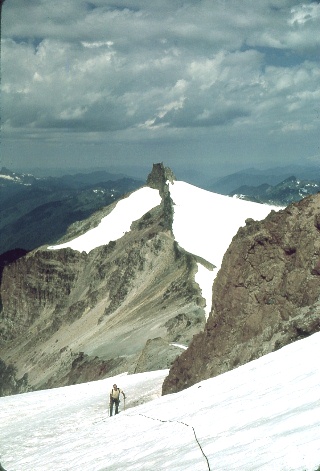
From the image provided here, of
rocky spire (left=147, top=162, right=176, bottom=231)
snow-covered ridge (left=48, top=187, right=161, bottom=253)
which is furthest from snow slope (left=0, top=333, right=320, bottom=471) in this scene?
snow-covered ridge (left=48, top=187, right=161, bottom=253)

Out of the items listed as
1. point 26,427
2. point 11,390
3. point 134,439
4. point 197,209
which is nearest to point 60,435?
point 26,427

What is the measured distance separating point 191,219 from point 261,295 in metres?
66.2

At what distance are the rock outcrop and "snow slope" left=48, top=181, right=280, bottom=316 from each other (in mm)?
2309

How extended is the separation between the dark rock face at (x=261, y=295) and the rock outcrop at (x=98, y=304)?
10.4 meters

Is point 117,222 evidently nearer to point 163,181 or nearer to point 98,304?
point 163,181

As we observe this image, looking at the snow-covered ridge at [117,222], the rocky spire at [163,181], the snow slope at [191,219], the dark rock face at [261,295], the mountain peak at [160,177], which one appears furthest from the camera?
the mountain peak at [160,177]

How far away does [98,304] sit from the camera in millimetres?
83812

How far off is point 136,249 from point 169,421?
7042 cm

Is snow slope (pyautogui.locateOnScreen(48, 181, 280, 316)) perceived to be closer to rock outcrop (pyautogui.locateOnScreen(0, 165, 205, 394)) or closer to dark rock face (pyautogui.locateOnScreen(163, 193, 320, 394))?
rock outcrop (pyautogui.locateOnScreen(0, 165, 205, 394))

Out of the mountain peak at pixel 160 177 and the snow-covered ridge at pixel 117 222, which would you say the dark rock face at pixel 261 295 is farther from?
the mountain peak at pixel 160 177

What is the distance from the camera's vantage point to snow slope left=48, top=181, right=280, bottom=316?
80938 millimetres

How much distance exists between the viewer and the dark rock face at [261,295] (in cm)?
2141

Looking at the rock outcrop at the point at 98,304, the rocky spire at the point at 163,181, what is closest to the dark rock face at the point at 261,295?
the rock outcrop at the point at 98,304

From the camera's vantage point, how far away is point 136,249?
8594cm
